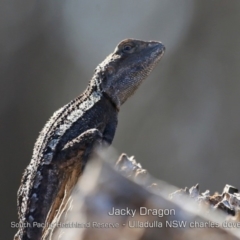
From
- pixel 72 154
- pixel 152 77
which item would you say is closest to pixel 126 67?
pixel 72 154

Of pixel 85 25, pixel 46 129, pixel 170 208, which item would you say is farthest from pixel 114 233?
pixel 85 25

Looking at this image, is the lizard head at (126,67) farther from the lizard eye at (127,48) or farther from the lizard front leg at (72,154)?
the lizard front leg at (72,154)

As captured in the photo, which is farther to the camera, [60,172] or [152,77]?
[152,77]

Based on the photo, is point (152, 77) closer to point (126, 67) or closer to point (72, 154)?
point (126, 67)

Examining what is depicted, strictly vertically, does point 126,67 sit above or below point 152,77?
below

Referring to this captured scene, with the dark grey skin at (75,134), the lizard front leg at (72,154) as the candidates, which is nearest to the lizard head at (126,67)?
the dark grey skin at (75,134)

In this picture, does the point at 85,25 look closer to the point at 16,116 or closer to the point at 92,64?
the point at 92,64

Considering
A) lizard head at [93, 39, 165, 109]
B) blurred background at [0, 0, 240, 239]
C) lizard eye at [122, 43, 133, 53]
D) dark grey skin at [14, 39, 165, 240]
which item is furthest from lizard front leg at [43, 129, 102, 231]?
blurred background at [0, 0, 240, 239]

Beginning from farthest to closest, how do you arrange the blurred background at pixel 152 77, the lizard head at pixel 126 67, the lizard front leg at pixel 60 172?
the blurred background at pixel 152 77 < the lizard head at pixel 126 67 < the lizard front leg at pixel 60 172

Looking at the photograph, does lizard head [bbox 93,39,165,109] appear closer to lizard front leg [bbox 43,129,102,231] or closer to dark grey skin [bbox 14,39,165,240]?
dark grey skin [bbox 14,39,165,240]
